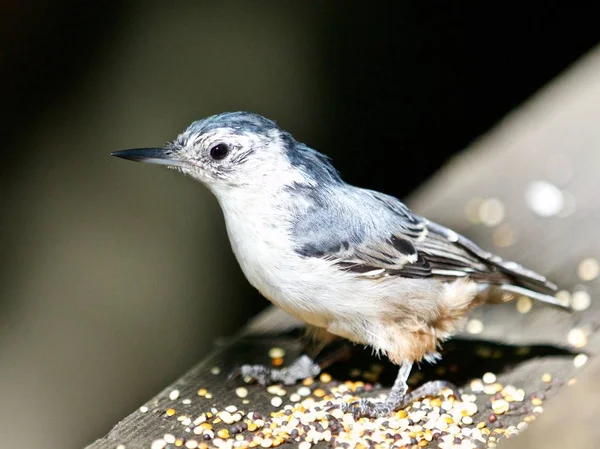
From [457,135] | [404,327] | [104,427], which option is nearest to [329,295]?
[404,327]

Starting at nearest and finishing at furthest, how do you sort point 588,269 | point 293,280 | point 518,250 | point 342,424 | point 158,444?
point 158,444
point 342,424
point 293,280
point 588,269
point 518,250

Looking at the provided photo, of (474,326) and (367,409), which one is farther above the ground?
(474,326)

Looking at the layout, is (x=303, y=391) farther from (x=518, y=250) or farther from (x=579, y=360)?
(x=518, y=250)

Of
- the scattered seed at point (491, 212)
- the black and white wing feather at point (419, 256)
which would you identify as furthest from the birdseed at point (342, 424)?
the scattered seed at point (491, 212)

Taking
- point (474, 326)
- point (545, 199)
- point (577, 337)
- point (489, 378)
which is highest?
point (545, 199)

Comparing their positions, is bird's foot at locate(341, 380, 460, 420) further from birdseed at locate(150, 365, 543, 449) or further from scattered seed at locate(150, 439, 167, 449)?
scattered seed at locate(150, 439, 167, 449)

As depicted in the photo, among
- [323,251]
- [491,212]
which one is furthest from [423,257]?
[491,212]

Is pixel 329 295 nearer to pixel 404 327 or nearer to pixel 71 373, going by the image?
pixel 404 327

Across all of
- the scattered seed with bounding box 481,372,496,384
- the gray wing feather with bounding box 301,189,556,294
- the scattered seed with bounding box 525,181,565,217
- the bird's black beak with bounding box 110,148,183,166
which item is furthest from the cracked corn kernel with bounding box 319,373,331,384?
the scattered seed with bounding box 525,181,565,217
